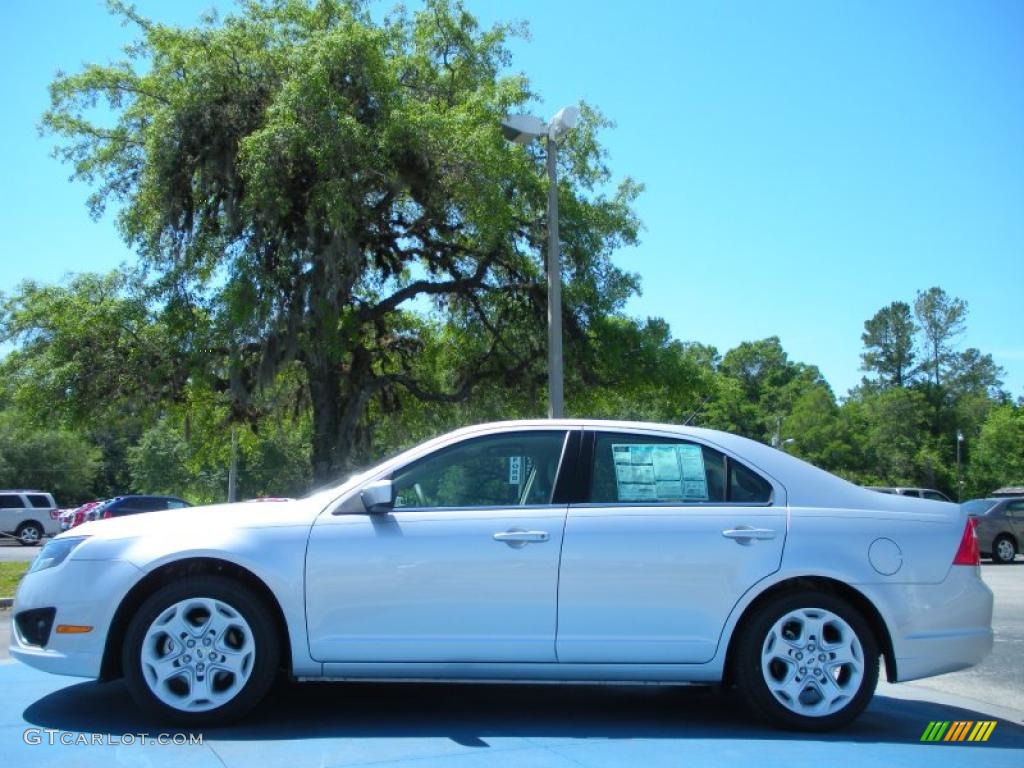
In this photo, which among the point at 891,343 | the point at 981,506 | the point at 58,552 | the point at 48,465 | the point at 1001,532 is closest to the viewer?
the point at 58,552

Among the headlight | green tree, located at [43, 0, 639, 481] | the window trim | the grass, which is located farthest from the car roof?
green tree, located at [43, 0, 639, 481]

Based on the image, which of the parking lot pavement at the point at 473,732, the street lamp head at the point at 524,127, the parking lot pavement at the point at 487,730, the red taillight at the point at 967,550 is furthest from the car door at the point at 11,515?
the red taillight at the point at 967,550

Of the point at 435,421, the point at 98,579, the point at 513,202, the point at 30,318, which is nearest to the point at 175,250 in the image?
the point at 30,318

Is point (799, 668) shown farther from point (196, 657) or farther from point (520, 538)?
point (196, 657)

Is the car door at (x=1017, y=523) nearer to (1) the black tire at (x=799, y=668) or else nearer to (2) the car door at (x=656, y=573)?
(1) the black tire at (x=799, y=668)

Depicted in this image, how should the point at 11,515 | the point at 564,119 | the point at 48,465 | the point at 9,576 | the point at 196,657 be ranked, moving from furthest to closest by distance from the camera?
the point at 48,465
the point at 11,515
the point at 9,576
the point at 564,119
the point at 196,657

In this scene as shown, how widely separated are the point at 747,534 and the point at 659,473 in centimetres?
57

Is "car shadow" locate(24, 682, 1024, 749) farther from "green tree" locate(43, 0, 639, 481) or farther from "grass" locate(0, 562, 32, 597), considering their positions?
"green tree" locate(43, 0, 639, 481)

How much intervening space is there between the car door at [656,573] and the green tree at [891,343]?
9233cm

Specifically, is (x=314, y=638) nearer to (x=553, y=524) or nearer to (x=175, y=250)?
(x=553, y=524)

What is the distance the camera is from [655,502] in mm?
5211

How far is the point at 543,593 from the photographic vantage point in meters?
4.98

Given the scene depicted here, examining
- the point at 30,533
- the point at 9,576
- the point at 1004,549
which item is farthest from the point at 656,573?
the point at 30,533

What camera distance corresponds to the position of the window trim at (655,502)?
17.0ft
